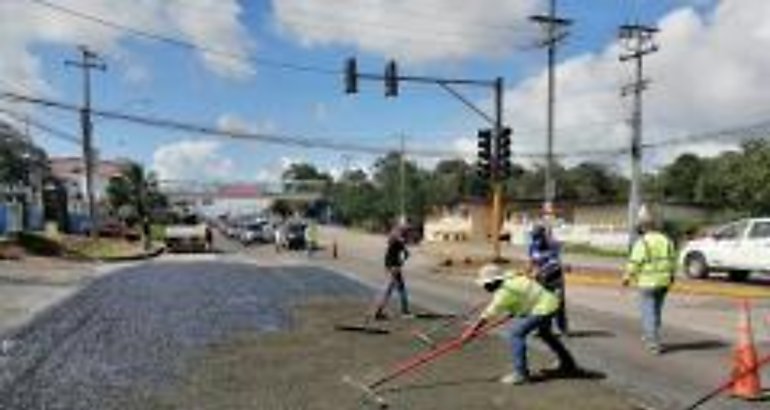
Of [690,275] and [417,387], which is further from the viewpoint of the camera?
[690,275]

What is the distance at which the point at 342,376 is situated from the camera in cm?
1546

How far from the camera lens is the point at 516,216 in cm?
11525

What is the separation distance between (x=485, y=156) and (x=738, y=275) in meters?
8.70

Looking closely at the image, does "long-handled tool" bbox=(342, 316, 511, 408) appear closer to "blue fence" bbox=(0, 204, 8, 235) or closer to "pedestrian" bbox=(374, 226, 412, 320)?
"pedestrian" bbox=(374, 226, 412, 320)

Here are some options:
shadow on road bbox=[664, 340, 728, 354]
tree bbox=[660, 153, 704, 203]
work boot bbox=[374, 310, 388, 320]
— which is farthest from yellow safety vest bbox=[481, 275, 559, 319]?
tree bbox=[660, 153, 704, 203]

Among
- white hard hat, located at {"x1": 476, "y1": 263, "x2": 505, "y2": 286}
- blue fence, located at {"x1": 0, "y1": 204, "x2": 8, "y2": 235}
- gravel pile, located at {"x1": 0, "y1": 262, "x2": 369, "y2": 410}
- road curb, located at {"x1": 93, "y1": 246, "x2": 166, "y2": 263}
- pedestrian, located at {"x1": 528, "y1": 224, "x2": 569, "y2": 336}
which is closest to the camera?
white hard hat, located at {"x1": 476, "y1": 263, "x2": 505, "y2": 286}

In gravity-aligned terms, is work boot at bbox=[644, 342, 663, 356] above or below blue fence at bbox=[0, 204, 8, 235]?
below

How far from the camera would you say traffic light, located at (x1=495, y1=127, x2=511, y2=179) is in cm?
4166

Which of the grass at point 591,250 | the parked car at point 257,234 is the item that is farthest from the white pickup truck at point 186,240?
the grass at point 591,250

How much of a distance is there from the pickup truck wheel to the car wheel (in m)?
0.76

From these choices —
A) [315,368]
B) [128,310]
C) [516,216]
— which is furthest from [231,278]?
[516,216]

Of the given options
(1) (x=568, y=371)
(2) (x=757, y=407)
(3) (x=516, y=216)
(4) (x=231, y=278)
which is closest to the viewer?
(2) (x=757, y=407)

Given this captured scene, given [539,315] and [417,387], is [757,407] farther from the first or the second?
[417,387]

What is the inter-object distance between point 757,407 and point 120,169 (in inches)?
6454
